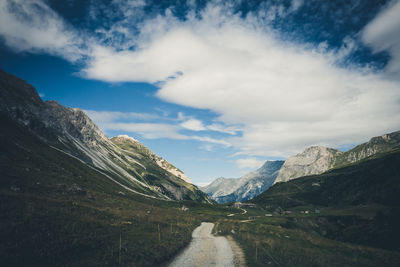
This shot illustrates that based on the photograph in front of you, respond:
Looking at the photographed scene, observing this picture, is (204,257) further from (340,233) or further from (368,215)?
(368,215)

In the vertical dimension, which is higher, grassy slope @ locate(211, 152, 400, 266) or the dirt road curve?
the dirt road curve

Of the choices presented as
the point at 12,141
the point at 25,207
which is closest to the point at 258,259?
the point at 25,207

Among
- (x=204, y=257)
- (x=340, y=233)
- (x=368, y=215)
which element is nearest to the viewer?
(x=204, y=257)

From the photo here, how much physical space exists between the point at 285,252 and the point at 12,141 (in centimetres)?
10436

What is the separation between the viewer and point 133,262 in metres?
18.8

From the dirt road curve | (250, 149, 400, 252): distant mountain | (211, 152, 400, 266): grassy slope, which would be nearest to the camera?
the dirt road curve

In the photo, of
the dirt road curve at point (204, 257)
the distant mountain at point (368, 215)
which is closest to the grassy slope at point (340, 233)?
the distant mountain at point (368, 215)

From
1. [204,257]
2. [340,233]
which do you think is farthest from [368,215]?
[204,257]

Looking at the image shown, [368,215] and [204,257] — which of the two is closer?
[204,257]

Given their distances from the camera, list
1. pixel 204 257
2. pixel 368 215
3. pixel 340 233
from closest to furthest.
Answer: pixel 204 257 < pixel 340 233 < pixel 368 215

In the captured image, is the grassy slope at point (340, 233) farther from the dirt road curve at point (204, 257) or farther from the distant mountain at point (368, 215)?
the dirt road curve at point (204, 257)

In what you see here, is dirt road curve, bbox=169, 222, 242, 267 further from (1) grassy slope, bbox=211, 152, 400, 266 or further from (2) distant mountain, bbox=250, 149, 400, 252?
(2) distant mountain, bbox=250, 149, 400, 252

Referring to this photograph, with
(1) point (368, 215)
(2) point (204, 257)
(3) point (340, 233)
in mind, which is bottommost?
(3) point (340, 233)

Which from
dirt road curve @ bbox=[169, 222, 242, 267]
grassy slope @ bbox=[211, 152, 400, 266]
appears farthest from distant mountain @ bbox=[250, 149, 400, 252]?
dirt road curve @ bbox=[169, 222, 242, 267]
